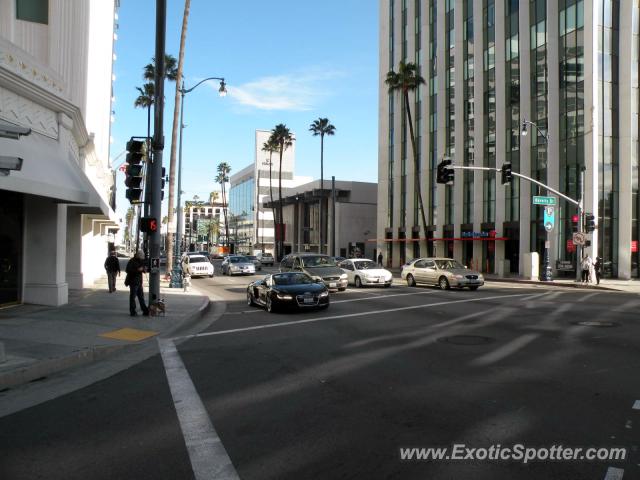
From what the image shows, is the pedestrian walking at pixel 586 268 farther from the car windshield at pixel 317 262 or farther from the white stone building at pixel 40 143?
the white stone building at pixel 40 143

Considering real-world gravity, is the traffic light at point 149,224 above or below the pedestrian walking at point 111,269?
above

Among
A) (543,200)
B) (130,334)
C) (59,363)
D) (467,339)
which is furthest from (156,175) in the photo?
(543,200)

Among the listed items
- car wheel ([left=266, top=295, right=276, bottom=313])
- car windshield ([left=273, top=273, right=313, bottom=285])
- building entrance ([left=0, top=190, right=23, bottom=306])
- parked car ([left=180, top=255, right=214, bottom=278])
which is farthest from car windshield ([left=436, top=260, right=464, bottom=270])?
building entrance ([left=0, top=190, right=23, bottom=306])

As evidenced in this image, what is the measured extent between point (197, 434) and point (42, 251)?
40.2 feet

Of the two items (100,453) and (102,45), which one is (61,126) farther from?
(102,45)

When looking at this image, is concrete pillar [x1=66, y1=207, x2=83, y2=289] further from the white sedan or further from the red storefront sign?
the red storefront sign

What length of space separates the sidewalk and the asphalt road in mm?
1151

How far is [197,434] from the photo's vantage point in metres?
5.28

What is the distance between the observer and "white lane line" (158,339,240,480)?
4.39m

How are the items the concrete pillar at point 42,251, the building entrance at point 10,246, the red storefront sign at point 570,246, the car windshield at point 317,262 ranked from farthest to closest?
1. the red storefront sign at point 570,246
2. the car windshield at point 317,262
3. the concrete pillar at point 42,251
4. the building entrance at point 10,246

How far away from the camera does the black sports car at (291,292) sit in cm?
1568

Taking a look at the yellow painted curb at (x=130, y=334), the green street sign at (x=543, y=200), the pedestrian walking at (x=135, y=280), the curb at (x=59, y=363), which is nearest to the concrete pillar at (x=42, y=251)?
the pedestrian walking at (x=135, y=280)

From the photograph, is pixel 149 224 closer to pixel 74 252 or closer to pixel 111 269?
pixel 111 269

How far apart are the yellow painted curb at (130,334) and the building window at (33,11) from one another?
11.1m
